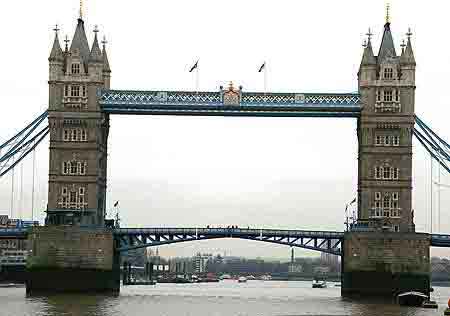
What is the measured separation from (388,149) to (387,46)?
1219 centimetres

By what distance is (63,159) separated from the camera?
124 m

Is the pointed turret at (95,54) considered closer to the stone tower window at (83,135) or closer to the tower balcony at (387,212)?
the stone tower window at (83,135)

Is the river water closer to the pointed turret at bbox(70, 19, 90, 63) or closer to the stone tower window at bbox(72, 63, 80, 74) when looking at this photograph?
the stone tower window at bbox(72, 63, 80, 74)

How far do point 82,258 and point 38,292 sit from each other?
252 inches

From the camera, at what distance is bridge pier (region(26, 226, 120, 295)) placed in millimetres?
116812

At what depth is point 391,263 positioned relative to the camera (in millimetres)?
116625

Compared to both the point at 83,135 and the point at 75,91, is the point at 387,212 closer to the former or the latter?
the point at 83,135

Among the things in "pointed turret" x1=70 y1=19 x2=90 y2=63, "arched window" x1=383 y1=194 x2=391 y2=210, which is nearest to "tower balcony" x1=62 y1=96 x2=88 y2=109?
"pointed turret" x1=70 y1=19 x2=90 y2=63

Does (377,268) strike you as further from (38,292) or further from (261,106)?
(38,292)

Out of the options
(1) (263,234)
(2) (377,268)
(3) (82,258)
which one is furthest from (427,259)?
(3) (82,258)

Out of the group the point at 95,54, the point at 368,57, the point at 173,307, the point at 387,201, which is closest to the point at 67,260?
the point at 173,307

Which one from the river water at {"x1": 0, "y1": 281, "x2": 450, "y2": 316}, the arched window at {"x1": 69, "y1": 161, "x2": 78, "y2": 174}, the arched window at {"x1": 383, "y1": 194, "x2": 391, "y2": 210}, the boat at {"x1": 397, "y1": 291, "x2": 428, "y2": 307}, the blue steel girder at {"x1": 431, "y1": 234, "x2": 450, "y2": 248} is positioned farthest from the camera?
the arched window at {"x1": 69, "y1": 161, "x2": 78, "y2": 174}

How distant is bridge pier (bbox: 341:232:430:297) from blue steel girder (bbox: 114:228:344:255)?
5054 mm

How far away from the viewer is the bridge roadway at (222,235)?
12231 centimetres
